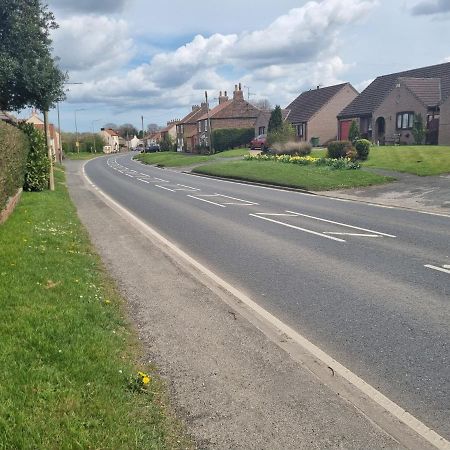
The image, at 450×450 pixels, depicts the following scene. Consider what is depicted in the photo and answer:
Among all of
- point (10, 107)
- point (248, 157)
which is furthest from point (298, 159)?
point (10, 107)

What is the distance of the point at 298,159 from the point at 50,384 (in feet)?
102

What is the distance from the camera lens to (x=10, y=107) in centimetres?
2302

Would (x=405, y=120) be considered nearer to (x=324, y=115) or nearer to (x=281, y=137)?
(x=281, y=137)

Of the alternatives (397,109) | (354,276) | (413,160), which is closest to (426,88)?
(397,109)

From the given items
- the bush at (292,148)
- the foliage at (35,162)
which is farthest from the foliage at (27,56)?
the bush at (292,148)

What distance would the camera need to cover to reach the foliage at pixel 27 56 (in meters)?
20.2

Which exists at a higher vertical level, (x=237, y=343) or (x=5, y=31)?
(x=5, y=31)

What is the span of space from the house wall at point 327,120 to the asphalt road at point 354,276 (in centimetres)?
4197

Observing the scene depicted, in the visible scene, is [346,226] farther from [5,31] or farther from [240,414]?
[5,31]

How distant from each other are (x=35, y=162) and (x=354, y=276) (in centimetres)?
1776

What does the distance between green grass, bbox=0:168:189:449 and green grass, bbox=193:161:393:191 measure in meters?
17.8

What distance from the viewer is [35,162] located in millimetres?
21594

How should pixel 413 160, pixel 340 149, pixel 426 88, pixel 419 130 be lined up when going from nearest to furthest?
pixel 413 160 < pixel 340 149 < pixel 419 130 < pixel 426 88

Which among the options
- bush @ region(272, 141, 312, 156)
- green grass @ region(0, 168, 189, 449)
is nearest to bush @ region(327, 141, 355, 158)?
bush @ region(272, 141, 312, 156)
